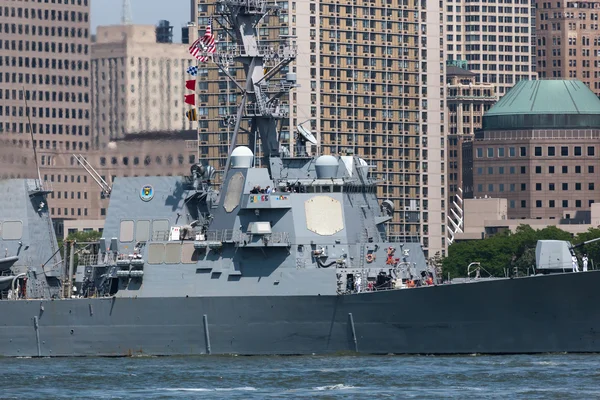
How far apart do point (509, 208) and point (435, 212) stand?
1344 cm

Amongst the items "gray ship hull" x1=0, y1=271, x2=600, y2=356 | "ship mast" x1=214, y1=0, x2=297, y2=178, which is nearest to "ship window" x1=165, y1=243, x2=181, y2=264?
"gray ship hull" x1=0, y1=271, x2=600, y2=356

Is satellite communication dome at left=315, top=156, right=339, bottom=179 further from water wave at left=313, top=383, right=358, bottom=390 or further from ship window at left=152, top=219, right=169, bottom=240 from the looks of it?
water wave at left=313, top=383, right=358, bottom=390

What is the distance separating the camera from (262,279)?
53.0 metres

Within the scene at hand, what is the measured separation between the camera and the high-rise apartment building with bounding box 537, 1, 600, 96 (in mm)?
187875

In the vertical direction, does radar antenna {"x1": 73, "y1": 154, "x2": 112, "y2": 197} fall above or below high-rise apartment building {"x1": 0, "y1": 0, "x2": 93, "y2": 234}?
below

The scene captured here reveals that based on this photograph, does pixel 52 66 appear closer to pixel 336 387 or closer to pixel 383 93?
pixel 383 93

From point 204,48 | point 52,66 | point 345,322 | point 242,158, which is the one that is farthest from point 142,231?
point 52,66

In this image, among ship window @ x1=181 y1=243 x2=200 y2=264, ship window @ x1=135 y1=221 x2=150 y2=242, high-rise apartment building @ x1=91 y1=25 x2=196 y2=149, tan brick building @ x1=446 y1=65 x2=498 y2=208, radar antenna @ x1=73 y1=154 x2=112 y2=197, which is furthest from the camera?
tan brick building @ x1=446 y1=65 x2=498 y2=208

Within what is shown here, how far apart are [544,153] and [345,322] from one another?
89238 mm

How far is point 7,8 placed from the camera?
13825 centimetres

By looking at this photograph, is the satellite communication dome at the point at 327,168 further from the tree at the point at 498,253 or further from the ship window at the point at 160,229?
the tree at the point at 498,253

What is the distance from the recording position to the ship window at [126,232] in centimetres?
5622

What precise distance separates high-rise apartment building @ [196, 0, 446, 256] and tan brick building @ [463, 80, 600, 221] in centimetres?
1255

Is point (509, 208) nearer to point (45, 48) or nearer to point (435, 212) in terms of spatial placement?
point (435, 212)
